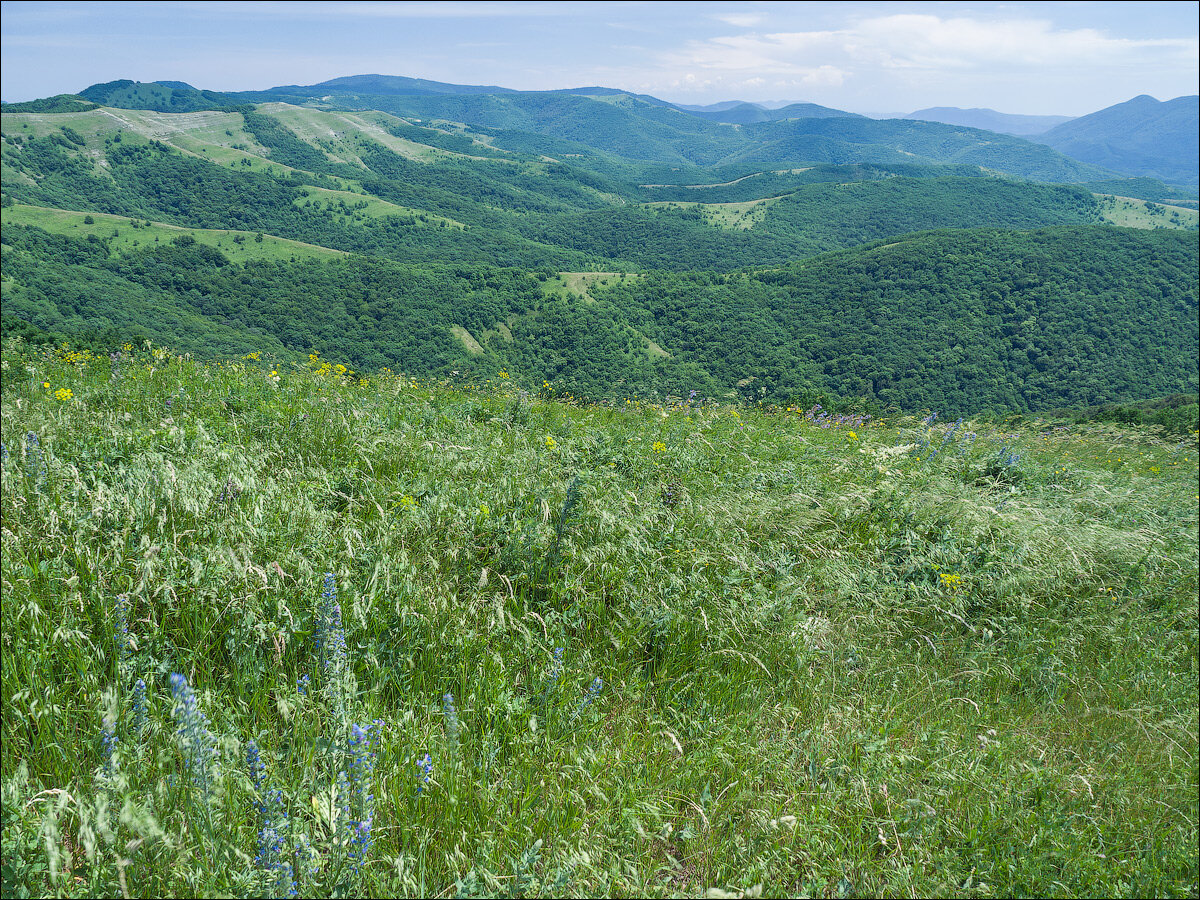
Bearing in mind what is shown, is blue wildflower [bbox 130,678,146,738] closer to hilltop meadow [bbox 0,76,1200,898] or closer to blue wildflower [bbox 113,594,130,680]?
hilltop meadow [bbox 0,76,1200,898]

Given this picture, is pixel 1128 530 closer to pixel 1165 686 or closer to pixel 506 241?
pixel 1165 686

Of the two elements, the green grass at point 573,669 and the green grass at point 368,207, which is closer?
the green grass at point 573,669

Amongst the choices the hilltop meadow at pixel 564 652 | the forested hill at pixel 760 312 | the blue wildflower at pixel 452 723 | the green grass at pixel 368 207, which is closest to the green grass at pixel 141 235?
the forested hill at pixel 760 312

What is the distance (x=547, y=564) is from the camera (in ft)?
10.3

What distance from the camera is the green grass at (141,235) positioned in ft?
404

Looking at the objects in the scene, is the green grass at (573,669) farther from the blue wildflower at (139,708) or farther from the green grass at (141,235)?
the green grass at (141,235)

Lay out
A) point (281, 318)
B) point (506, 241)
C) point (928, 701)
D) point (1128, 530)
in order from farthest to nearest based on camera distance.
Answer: point (506, 241), point (281, 318), point (1128, 530), point (928, 701)

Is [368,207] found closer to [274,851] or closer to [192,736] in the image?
[192,736]

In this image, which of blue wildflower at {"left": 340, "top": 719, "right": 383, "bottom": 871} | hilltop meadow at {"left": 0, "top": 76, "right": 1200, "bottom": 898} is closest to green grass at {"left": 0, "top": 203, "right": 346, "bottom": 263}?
hilltop meadow at {"left": 0, "top": 76, "right": 1200, "bottom": 898}

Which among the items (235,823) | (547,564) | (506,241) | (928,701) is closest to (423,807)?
(235,823)

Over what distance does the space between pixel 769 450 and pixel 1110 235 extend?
15471cm

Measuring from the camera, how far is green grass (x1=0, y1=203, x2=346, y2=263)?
404ft

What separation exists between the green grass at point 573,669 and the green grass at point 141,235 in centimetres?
13662

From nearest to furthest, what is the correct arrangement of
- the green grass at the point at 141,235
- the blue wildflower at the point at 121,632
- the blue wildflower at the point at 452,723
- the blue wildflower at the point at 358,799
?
the blue wildflower at the point at 358,799 → the blue wildflower at the point at 452,723 → the blue wildflower at the point at 121,632 → the green grass at the point at 141,235
